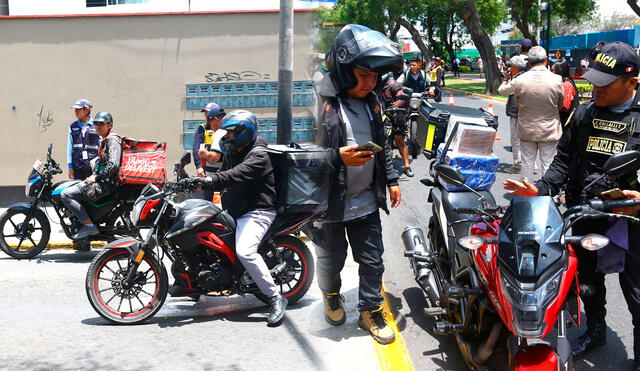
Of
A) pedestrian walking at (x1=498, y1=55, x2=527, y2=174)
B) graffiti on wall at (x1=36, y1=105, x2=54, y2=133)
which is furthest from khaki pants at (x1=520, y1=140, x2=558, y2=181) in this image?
graffiti on wall at (x1=36, y1=105, x2=54, y2=133)

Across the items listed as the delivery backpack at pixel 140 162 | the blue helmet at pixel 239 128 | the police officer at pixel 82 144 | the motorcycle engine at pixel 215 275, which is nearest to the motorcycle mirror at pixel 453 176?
the blue helmet at pixel 239 128

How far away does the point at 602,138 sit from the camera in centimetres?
436

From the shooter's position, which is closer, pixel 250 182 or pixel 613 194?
pixel 613 194

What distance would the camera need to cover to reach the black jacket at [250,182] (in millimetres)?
5215

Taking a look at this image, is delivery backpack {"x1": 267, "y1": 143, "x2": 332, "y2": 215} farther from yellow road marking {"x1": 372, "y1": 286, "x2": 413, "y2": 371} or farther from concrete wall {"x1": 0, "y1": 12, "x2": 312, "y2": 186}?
concrete wall {"x1": 0, "y1": 12, "x2": 312, "y2": 186}

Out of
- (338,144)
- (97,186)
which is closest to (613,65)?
(338,144)

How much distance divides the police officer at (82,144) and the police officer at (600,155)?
5.42m

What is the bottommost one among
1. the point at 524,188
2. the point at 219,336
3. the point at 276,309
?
the point at 219,336

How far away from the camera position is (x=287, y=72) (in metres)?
6.63

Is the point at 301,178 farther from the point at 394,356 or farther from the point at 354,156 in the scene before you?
the point at 394,356

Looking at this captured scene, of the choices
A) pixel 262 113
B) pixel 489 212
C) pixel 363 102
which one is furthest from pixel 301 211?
pixel 262 113

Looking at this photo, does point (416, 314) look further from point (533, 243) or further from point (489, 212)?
point (533, 243)

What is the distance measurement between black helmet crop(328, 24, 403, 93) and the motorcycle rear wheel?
1.64 meters

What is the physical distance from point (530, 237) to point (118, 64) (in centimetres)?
801
